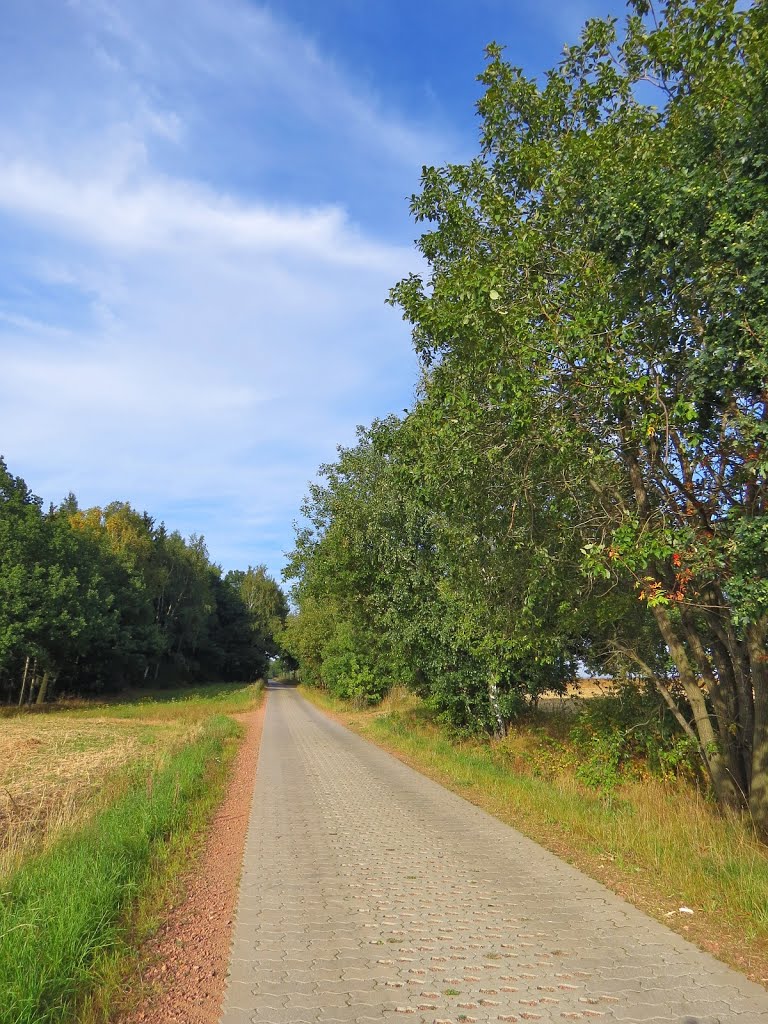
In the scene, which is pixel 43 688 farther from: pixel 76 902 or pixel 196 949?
pixel 196 949

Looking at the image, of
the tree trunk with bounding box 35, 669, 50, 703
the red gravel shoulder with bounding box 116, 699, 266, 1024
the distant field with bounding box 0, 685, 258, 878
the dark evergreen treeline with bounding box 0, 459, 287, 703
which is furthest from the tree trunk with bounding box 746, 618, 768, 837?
the tree trunk with bounding box 35, 669, 50, 703

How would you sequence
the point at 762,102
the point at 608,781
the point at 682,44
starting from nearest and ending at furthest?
the point at 762,102 → the point at 682,44 → the point at 608,781

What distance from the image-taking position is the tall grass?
3639mm

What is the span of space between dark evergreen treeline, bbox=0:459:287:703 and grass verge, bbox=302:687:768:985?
27.2 m

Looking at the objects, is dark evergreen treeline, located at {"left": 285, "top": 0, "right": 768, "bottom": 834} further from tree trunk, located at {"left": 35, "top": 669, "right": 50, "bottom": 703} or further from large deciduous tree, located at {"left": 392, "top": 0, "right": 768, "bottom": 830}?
tree trunk, located at {"left": 35, "top": 669, "right": 50, "bottom": 703}

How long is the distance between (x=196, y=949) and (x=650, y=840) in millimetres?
4818

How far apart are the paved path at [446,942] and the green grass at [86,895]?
0.88m

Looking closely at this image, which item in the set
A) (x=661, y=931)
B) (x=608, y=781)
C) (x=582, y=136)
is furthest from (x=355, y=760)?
(x=582, y=136)

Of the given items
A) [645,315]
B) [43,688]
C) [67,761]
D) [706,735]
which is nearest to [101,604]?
[43,688]

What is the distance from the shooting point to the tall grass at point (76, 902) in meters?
3.64

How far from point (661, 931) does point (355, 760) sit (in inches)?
435

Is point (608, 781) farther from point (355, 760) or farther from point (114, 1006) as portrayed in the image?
point (114, 1006)

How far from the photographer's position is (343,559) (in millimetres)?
21938

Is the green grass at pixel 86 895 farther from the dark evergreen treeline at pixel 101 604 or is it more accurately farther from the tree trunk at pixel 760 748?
the dark evergreen treeline at pixel 101 604
